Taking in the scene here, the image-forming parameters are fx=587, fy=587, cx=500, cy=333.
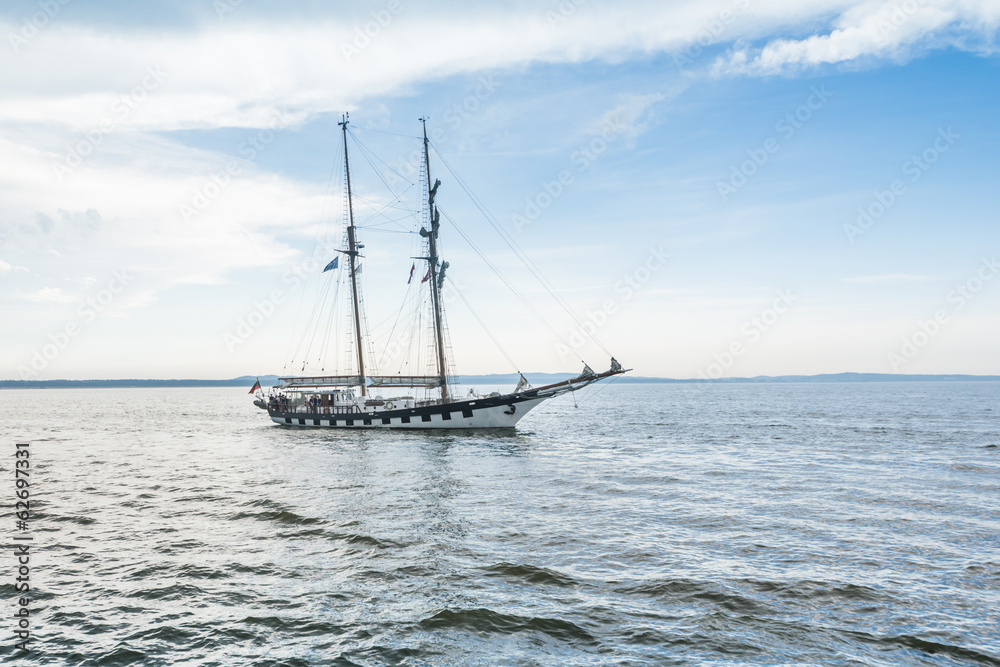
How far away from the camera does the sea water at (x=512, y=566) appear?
10953 millimetres

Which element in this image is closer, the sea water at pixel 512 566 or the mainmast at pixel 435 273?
the sea water at pixel 512 566

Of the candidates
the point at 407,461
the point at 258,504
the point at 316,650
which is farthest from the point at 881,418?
the point at 316,650

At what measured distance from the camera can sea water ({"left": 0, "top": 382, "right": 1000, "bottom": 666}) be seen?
1095 cm

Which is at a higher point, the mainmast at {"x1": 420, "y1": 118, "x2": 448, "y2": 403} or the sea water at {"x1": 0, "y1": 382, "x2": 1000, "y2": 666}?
the mainmast at {"x1": 420, "y1": 118, "x2": 448, "y2": 403}

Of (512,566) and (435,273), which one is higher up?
(435,273)

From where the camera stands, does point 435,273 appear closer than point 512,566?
No

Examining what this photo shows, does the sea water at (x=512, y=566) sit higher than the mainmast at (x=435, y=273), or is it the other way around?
the mainmast at (x=435, y=273)

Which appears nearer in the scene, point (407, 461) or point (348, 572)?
point (348, 572)

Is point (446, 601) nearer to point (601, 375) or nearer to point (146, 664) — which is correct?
point (146, 664)

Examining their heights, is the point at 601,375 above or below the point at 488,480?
above

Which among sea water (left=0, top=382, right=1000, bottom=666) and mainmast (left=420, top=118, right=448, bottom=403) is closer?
sea water (left=0, top=382, right=1000, bottom=666)

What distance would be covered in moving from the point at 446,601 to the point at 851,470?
28571 millimetres

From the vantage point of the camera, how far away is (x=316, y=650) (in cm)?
1071

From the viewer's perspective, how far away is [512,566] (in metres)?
15.2
